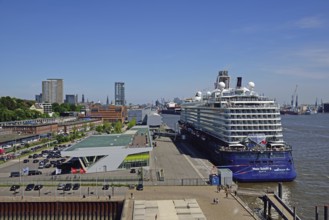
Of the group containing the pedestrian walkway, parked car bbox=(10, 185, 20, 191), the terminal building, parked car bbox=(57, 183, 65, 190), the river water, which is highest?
the terminal building

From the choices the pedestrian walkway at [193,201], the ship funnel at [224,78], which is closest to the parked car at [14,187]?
the pedestrian walkway at [193,201]

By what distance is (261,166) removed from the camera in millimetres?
50906

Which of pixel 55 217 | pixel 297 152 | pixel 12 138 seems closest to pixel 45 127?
pixel 12 138

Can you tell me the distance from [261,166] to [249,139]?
4.68 metres

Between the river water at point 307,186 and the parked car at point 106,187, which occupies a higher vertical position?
the parked car at point 106,187

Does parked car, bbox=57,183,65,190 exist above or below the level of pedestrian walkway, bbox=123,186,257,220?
below

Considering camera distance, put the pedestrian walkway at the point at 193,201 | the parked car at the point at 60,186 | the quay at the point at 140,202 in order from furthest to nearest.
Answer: the parked car at the point at 60,186 → the quay at the point at 140,202 → the pedestrian walkway at the point at 193,201

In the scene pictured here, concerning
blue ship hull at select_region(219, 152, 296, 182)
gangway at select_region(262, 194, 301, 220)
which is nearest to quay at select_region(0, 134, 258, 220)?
gangway at select_region(262, 194, 301, 220)

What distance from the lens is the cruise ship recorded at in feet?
167

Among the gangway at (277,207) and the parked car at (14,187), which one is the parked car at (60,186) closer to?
the parked car at (14,187)

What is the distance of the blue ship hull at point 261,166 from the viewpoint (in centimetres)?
5050

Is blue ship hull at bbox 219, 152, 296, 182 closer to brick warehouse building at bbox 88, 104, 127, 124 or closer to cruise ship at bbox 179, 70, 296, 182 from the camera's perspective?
cruise ship at bbox 179, 70, 296, 182

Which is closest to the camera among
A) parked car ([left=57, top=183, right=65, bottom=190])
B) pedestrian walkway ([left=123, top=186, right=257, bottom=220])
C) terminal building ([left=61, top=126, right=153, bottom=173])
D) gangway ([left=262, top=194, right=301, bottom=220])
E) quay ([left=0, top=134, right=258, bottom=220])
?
pedestrian walkway ([left=123, top=186, right=257, bottom=220])

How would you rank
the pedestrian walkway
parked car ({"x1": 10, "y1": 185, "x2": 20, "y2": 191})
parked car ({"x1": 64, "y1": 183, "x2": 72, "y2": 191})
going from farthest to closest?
parked car ({"x1": 10, "y1": 185, "x2": 20, "y2": 191}) < parked car ({"x1": 64, "y1": 183, "x2": 72, "y2": 191}) < the pedestrian walkway
